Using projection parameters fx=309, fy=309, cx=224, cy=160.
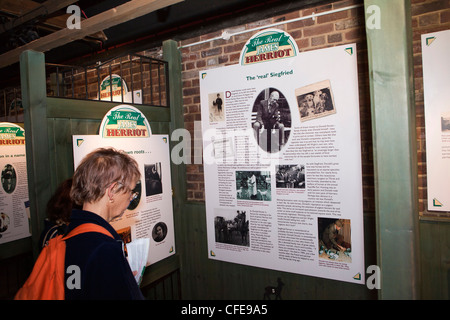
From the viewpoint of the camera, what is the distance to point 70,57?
4566mm

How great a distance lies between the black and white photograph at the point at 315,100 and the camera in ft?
8.27

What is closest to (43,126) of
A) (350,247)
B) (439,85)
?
(350,247)

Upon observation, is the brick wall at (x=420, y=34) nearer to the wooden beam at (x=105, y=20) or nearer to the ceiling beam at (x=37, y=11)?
the wooden beam at (x=105, y=20)

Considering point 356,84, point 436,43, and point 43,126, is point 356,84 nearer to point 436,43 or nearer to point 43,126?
point 436,43

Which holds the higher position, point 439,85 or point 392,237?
point 439,85

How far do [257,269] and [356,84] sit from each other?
1.87 metres

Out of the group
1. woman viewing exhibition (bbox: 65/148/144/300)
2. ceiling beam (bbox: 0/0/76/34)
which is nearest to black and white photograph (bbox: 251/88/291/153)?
woman viewing exhibition (bbox: 65/148/144/300)

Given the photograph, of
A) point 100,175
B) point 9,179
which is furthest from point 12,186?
point 100,175

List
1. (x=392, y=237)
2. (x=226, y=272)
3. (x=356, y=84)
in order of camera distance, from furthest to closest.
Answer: (x=226, y=272) < (x=356, y=84) < (x=392, y=237)

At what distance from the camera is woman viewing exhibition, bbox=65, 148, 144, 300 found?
1.14 metres

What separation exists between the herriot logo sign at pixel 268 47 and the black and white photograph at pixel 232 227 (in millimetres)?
1454

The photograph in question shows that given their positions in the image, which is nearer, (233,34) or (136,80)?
(233,34)

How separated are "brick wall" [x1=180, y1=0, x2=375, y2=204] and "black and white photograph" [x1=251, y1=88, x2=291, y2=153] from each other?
0.47m

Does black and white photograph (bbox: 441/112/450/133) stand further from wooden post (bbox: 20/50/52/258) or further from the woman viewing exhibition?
wooden post (bbox: 20/50/52/258)
